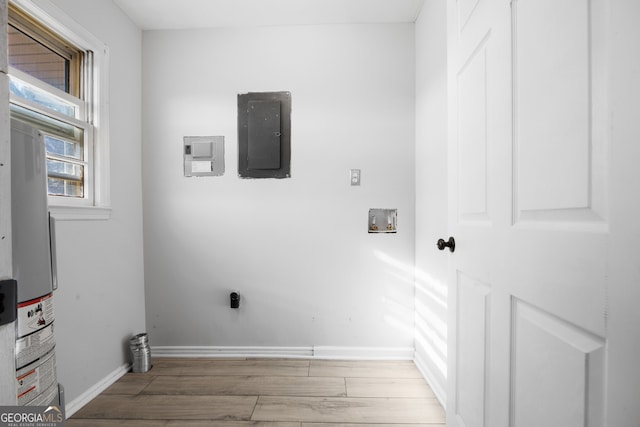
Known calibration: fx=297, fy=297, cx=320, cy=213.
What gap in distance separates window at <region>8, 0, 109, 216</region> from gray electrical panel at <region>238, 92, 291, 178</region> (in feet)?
2.91

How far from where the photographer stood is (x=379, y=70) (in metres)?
2.25

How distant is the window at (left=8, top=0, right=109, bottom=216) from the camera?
1484 millimetres

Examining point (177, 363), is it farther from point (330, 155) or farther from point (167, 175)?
point (330, 155)

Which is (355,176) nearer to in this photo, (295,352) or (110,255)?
(295,352)

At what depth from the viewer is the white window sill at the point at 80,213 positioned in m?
1.57

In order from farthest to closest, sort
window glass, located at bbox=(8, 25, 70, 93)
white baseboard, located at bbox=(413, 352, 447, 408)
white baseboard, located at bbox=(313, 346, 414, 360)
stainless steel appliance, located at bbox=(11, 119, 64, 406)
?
white baseboard, located at bbox=(313, 346, 414, 360) → white baseboard, located at bbox=(413, 352, 447, 408) → window glass, located at bbox=(8, 25, 70, 93) → stainless steel appliance, located at bbox=(11, 119, 64, 406)

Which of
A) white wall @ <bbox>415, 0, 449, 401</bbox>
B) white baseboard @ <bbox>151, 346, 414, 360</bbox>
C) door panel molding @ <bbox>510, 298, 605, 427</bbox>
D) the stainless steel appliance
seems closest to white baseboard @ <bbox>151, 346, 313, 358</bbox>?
white baseboard @ <bbox>151, 346, 414, 360</bbox>

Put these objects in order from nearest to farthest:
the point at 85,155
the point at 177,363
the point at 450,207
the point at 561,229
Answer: the point at 561,229, the point at 450,207, the point at 85,155, the point at 177,363

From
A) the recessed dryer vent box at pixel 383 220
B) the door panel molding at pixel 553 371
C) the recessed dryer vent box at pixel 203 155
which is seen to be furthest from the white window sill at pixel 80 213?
the door panel molding at pixel 553 371

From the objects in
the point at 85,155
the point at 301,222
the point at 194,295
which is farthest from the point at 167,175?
the point at 301,222

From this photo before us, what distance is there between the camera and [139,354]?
2.08m

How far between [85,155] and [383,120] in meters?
2.02

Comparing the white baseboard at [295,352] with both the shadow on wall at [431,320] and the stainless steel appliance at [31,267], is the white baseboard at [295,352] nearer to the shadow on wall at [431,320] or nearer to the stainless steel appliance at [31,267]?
the shadow on wall at [431,320]

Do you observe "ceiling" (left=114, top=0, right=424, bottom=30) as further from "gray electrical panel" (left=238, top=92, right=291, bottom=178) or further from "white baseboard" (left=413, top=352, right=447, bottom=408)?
"white baseboard" (left=413, top=352, right=447, bottom=408)
